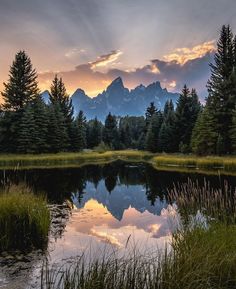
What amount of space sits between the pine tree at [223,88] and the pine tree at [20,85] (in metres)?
25.7

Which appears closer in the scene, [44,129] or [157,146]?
[44,129]

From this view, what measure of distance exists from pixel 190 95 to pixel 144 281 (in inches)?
2399

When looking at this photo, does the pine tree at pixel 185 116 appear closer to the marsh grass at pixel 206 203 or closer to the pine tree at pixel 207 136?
the pine tree at pixel 207 136

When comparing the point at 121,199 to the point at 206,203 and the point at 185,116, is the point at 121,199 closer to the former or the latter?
the point at 206,203

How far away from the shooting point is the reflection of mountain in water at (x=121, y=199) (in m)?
16.8

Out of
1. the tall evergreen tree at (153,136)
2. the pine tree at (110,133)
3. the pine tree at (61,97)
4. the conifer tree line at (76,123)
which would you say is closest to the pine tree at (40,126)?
the conifer tree line at (76,123)

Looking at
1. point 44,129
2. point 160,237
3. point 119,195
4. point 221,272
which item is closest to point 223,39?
point 44,129

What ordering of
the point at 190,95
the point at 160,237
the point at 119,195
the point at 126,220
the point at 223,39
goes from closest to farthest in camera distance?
the point at 160,237 → the point at 126,220 → the point at 119,195 → the point at 223,39 → the point at 190,95

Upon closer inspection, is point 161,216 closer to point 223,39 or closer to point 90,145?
point 223,39

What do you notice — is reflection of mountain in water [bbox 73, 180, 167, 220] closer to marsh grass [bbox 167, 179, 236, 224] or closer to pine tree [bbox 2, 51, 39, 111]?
marsh grass [bbox 167, 179, 236, 224]

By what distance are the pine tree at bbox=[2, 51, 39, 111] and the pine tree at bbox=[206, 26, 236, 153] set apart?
84.5 feet

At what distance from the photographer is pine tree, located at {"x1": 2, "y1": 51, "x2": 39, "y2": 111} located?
5144 centimetres

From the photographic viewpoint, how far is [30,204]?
9.52 m

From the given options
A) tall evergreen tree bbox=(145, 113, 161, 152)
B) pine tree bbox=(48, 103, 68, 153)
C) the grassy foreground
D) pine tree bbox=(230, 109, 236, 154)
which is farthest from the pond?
tall evergreen tree bbox=(145, 113, 161, 152)
